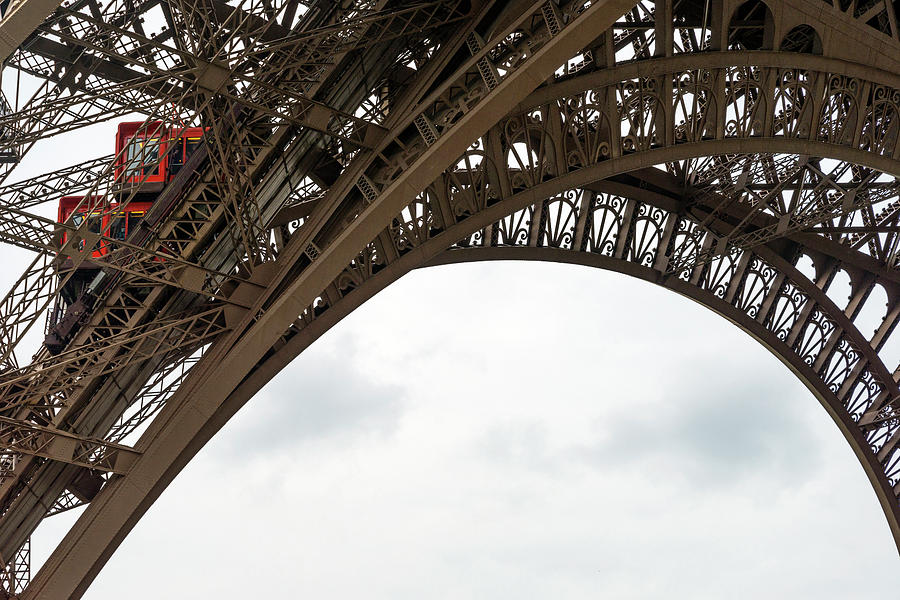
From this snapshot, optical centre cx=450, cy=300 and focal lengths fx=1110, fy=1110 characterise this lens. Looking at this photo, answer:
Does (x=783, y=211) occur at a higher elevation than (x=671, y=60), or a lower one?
higher

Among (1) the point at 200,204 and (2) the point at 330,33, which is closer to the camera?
(2) the point at 330,33

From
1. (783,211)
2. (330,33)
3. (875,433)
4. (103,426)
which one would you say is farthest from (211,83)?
(875,433)

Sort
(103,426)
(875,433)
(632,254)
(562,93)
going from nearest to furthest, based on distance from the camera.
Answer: (103,426) → (562,93) → (632,254) → (875,433)

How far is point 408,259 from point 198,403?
3.89 m

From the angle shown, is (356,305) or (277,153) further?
(356,305)

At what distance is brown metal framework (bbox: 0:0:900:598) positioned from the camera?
1167 cm

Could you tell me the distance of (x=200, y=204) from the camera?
1316 centimetres

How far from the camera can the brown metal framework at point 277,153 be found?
38.3ft

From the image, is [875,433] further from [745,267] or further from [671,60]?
[671,60]

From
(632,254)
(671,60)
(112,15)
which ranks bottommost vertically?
(112,15)

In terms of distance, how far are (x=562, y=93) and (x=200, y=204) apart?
4.78 meters

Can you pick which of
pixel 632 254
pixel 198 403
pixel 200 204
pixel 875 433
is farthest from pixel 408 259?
pixel 875 433

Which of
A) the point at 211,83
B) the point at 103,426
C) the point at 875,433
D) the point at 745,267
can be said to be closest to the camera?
the point at 211,83

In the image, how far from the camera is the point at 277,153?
1343cm
